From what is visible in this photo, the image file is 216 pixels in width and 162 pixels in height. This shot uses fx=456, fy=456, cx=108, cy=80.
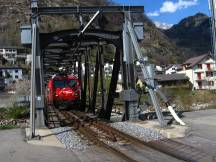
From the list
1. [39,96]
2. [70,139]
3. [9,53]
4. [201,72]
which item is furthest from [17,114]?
[9,53]

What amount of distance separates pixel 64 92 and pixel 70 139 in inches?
722

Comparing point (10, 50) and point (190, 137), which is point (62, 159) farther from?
point (10, 50)

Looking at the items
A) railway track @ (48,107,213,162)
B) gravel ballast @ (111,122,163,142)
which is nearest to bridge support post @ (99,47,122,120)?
gravel ballast @ (111,122,163,142)

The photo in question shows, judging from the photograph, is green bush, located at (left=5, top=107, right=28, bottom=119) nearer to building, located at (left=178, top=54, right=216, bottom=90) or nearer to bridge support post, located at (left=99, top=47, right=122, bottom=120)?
bridge support post, located at (left=99, top=47, right=122, bottom=120)

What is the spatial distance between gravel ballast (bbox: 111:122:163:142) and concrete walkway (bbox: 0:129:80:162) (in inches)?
119

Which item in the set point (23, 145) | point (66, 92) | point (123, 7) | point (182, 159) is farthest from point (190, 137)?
point (66, 92)

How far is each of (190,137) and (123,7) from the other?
26.1ft

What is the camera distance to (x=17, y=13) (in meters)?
178

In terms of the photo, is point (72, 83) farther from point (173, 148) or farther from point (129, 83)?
point (173, 148)

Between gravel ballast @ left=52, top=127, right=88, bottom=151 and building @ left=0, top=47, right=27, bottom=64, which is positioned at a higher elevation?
building @ left=0, top=47, right=27, bottom=64

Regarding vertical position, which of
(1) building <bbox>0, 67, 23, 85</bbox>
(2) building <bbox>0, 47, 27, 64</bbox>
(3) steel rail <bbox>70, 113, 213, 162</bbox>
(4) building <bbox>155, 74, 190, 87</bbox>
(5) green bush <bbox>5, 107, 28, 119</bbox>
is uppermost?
(2) building <bbox>0, 47, 27, 64</bbox>

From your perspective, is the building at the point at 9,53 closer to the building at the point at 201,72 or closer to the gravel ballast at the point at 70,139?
the building at the point at 201,72

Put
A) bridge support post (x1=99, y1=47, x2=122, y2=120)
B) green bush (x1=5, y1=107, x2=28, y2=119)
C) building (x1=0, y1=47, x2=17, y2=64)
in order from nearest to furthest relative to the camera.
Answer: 1. bridge support post (x1=99, y1=47, x2=122, y2=120)
2. green bush (x1=5, y1=107, x2=28, y2=119)
3. building (x1=0, y1=47, x2=17, y2=64)

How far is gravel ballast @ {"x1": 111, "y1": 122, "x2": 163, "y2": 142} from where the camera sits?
601 inches
